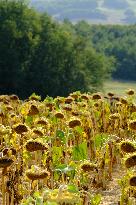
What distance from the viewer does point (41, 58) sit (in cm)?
4703

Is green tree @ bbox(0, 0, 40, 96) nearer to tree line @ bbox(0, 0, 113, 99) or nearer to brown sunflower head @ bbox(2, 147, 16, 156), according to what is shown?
tree line @ bbox(0, 0, 113, 99)

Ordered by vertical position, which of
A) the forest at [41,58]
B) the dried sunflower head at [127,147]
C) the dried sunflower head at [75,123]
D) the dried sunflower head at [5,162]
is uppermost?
the dried sunflower head at [5,162]

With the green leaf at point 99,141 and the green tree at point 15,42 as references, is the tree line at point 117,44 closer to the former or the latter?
the green tree at point 15,42

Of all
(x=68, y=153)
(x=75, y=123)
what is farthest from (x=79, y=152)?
(x=75, y=123)

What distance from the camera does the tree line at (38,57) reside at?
4434cm

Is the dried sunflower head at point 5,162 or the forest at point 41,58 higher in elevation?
the dried sunflower head at point 5,162

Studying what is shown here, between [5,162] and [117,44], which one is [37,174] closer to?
[5,162]

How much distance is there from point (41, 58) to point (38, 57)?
283mm

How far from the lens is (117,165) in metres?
8.36

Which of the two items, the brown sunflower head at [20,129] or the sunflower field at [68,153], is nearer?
the sunflower field at [68,153]

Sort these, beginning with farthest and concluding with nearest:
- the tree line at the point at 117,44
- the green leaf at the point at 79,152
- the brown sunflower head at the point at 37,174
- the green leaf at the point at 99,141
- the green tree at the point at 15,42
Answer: the tree line at the point at 117,44
the green tree at the point at 15,42
the green leaf at the point at 99,141
the green leaf at the point at 79,152
the brown sunflower head at the point at 37,174

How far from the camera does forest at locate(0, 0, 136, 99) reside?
145 ft

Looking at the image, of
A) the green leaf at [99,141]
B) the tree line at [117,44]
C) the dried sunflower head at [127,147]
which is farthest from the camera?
the tree line at [117,44]

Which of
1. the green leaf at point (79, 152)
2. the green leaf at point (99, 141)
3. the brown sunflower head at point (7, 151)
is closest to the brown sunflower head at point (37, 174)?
the brown sunflower head at point (7, 151)
